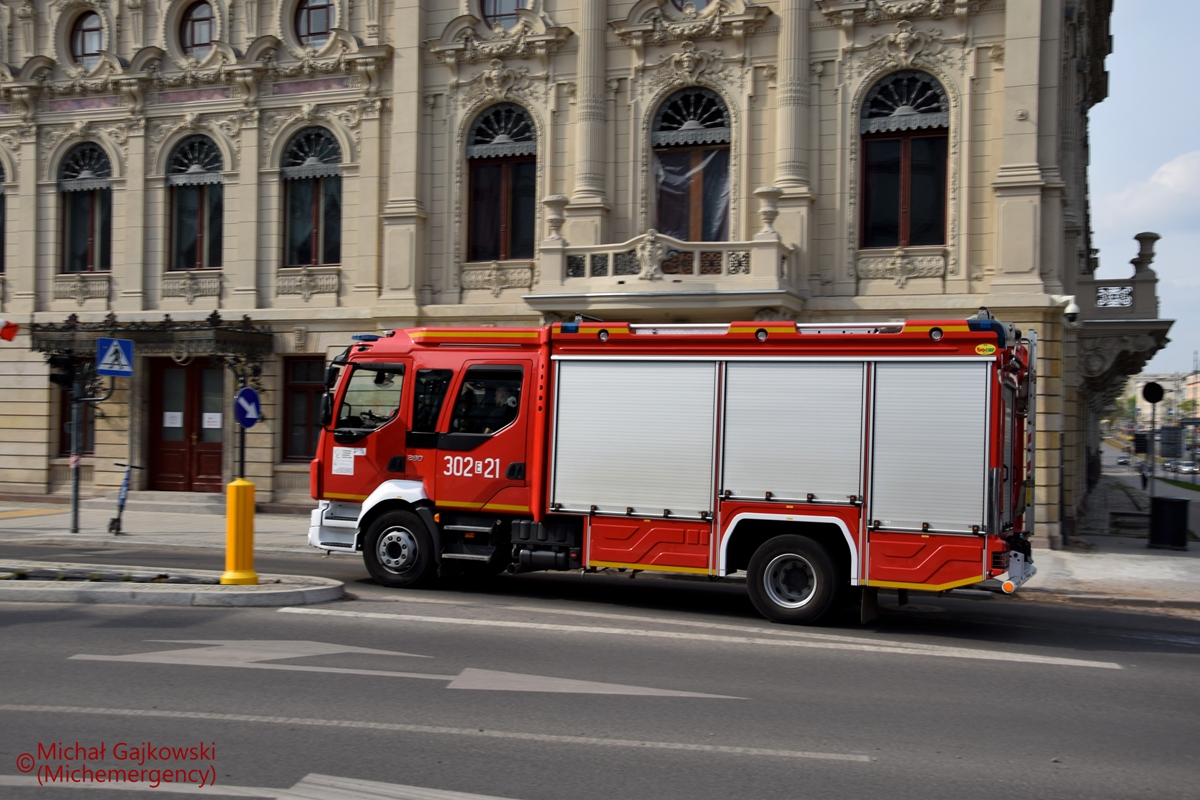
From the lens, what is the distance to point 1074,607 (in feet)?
42.8

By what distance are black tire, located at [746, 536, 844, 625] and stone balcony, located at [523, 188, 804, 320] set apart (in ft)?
28.5

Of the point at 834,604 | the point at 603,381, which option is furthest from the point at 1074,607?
the point at 603,381

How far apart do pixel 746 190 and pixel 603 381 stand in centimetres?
1002

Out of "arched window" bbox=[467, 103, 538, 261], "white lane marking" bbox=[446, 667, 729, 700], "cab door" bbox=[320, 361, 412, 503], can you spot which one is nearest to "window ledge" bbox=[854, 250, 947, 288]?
"arched window" bbox=[467, 103, 538, 261]

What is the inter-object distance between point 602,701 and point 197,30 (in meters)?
22.1

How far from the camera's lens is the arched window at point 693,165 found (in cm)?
2081

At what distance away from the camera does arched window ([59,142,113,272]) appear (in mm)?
24969

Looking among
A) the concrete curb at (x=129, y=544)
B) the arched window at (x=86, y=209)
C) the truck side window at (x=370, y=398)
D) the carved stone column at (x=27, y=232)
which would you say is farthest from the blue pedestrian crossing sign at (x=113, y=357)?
the carved stone column at (x=27, y=232)

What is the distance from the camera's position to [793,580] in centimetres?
1068

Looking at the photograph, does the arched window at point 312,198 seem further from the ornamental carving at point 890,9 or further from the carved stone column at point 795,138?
the ornamental carving at point 890,9

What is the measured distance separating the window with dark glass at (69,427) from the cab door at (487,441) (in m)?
16.0

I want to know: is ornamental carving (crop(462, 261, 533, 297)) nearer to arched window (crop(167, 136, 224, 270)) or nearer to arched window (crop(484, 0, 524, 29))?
arched window (crop(484, 0, 524, 29))

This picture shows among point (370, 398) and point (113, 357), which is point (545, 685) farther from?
point (113, 357)

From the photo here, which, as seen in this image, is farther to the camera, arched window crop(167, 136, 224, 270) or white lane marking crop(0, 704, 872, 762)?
arched window crop(167, 136, 224, 270)
